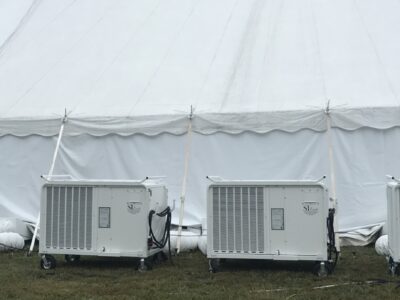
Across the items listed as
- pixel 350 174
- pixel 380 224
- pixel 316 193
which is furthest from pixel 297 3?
pixel 316 193

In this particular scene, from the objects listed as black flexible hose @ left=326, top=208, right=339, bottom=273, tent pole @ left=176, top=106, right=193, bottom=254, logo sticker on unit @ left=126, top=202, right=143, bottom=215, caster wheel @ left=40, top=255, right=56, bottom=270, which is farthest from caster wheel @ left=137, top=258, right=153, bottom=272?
black flexible hose @ left=326, top=208, right=339, bottom=273

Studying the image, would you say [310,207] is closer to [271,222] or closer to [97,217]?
[271,222]

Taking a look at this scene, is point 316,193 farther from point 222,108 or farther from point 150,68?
point 150,68

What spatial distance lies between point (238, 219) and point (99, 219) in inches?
66.3

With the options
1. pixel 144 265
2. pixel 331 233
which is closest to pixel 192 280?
pixel 144 265

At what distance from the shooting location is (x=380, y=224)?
355 inches

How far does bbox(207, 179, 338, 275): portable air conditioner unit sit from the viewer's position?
6.88 m

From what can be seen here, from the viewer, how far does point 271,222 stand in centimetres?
699

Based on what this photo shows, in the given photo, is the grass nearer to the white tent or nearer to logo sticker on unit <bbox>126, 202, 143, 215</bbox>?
logo sticker on unit <bbox>126, 202, 143, 215</bbox>

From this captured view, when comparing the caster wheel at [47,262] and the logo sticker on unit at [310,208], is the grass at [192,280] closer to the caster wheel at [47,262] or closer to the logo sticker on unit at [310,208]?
the caster wheel at [47,262]

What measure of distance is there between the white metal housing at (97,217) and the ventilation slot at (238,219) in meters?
0.84

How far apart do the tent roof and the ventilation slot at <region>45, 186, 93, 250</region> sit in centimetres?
256

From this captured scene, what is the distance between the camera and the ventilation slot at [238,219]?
7.03m

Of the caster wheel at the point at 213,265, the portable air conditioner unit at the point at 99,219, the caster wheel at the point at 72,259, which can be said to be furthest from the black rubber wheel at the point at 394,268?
the caster wheel at the point at 72,259
